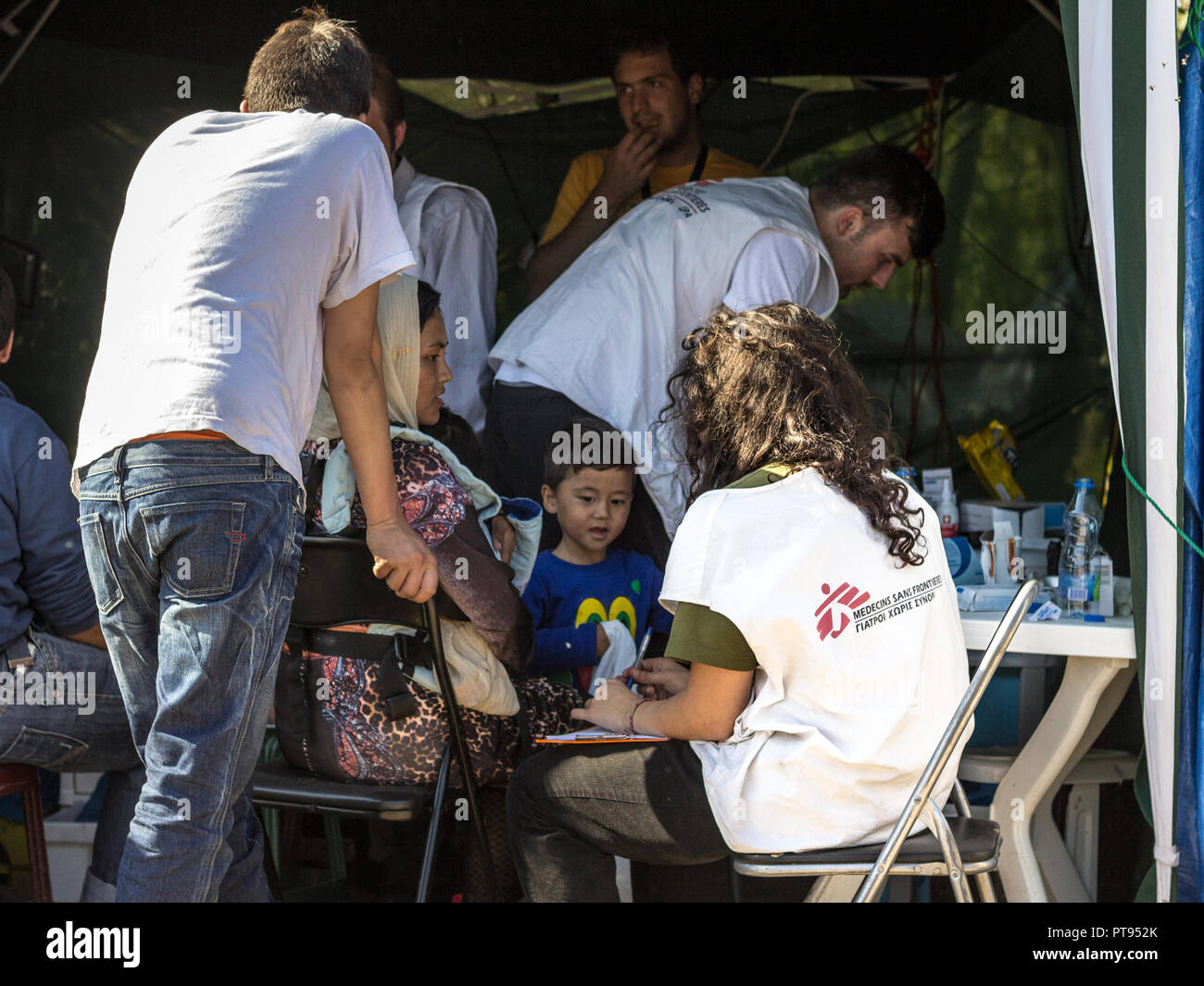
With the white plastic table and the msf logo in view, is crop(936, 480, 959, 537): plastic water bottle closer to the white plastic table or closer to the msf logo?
the white plastic table

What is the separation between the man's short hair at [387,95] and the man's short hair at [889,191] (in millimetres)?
1111

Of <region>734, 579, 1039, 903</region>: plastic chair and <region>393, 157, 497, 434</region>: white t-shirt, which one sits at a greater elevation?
<region>393, 157, 497, 434</region>: white t-shirt

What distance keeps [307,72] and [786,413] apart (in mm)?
915

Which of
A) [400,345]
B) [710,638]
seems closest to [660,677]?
[710,638]

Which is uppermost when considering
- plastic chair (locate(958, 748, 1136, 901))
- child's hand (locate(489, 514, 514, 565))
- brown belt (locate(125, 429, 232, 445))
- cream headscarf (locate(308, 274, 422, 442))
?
cream headscarf (locate(308, 274, 422, 442))

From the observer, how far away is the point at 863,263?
2.79 metres

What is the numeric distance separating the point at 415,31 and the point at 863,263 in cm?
186

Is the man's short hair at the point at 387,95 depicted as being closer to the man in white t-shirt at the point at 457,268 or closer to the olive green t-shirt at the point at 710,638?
the man in white t-shirt at the point at 457,268

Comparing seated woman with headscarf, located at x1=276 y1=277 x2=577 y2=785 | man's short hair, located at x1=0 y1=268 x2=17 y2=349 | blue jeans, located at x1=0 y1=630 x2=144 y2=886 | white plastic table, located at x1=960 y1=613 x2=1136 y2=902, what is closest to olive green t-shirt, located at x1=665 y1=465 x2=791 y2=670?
seated woman with headscarf, located at x1=276 y1=277 x2=577 y2=785

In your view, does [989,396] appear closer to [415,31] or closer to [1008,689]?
[1008,689]

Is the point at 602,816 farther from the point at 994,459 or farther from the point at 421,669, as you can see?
the point at 994,459

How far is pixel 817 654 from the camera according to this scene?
Answer: 1.67 metres

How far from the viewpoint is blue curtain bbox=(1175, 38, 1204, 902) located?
204cm

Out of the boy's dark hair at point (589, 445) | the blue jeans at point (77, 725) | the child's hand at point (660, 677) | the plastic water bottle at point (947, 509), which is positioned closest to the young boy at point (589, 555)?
the boy's dark hair at point (589, 445)
